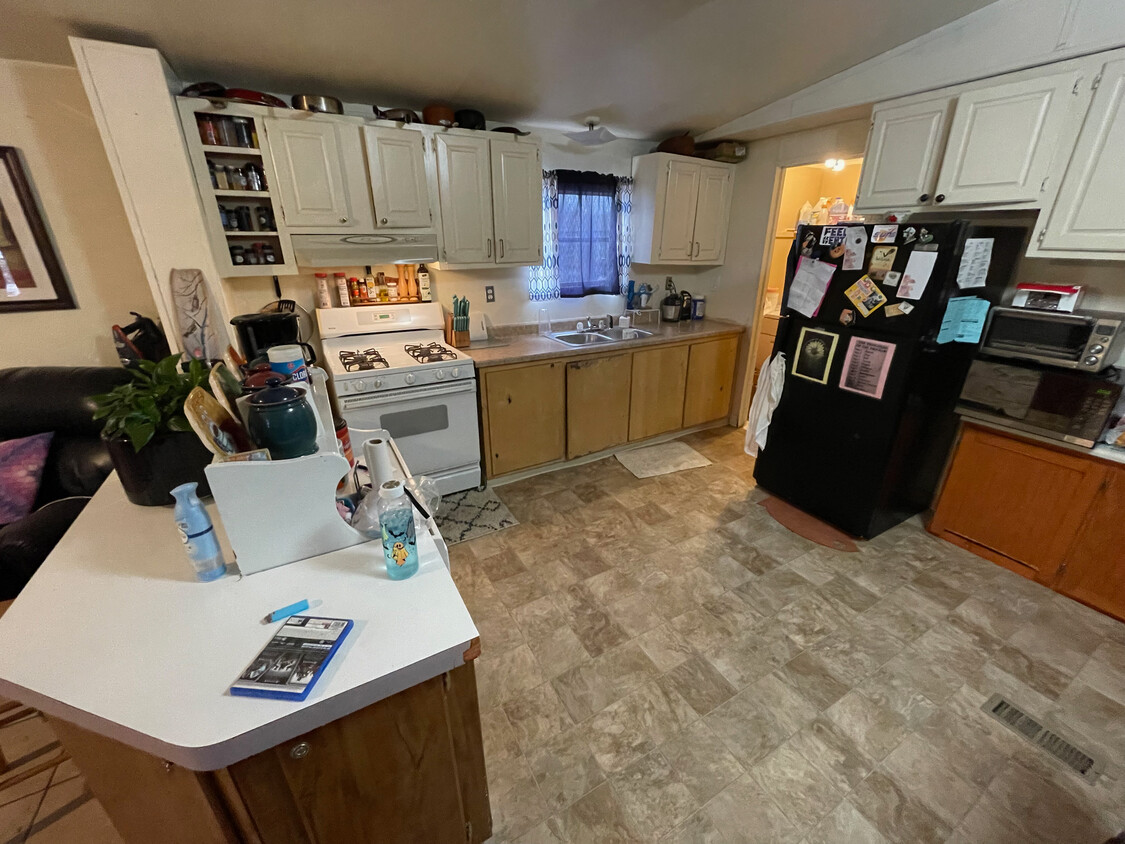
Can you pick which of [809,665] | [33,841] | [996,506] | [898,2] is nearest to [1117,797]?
[809,665]

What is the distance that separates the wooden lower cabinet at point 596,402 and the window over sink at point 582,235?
2.43 feet

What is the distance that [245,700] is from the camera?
0.77m

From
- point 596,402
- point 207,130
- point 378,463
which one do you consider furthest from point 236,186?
point 596,402

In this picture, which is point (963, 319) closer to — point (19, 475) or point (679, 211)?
point (679, 211)

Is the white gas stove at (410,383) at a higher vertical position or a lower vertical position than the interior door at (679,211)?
lower

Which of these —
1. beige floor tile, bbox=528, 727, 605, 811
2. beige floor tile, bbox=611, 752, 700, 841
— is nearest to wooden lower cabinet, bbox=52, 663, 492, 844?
beige floor tile, bbox=528, 727, 605, 811

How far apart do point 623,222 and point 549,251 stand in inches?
27.4

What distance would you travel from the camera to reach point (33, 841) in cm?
131

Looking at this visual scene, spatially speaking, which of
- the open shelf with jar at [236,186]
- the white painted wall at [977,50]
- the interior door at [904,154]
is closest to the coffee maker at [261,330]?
the open shelf with jar at [236,186]

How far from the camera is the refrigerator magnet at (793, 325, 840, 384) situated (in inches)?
97.7

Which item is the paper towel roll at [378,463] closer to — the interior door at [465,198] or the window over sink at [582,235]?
the interior door at [465,198]

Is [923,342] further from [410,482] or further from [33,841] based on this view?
[33,841]

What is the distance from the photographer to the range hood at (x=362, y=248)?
7.93 ft

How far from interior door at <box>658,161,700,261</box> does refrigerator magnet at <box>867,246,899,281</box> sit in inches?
61.4
